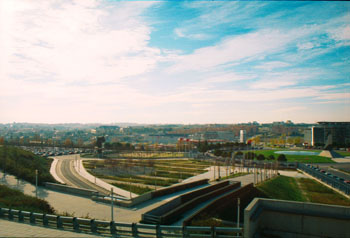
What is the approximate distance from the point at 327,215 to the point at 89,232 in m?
10.3

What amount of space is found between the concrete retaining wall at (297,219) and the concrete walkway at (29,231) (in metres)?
7.26

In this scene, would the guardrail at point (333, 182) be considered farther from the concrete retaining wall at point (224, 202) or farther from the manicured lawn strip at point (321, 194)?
the concrete retaining wall at point (224, 202)

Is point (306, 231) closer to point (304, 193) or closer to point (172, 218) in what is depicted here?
point (172, 218)

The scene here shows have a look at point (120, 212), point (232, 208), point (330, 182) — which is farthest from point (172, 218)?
point (330, 182)

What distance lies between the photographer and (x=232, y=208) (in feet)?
65.7

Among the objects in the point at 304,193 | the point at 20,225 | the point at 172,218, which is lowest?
the point at 304,193

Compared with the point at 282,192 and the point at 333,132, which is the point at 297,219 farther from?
the point at 333,132

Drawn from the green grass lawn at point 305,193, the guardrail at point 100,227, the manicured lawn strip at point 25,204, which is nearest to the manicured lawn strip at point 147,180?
the green grass lawn at point 305,193

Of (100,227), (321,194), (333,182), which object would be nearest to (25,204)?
(100,227)

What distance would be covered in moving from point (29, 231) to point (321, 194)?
29600 millimetres

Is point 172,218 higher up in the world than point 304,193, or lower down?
higher up

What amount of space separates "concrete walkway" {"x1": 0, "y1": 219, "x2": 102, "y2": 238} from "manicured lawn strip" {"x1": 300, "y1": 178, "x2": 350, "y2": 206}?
24201mm

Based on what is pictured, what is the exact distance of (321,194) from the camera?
30234 mm

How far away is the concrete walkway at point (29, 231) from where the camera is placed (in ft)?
35.6
